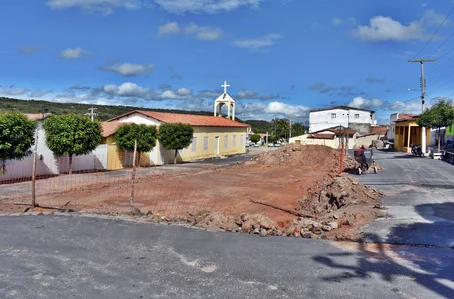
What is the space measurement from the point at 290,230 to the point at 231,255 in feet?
7.94

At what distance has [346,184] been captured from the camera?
14617mm

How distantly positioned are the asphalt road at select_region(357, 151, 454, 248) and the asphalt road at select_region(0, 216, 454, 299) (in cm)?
84

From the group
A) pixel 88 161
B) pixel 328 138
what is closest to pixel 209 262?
pixel 88 161

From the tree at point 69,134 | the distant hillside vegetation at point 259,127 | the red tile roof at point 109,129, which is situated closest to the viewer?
the tree at point 69,134

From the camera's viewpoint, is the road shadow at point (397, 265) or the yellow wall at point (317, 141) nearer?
the road shadow at point (397, 265)

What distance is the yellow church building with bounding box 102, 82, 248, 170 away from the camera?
94.4ft

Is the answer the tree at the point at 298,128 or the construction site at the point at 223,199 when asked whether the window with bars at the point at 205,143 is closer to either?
the construction site at the point at 223,199

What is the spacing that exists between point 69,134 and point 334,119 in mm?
58713

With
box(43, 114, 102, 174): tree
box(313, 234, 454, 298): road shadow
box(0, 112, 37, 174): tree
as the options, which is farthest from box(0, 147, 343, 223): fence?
box(313, 234, 454, 298): road shadow

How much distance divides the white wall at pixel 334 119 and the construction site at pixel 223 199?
47.4 meters

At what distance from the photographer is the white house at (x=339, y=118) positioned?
71.9 metres

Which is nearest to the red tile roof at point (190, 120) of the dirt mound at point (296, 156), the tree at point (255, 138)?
the dirt mound at point (296, 156)

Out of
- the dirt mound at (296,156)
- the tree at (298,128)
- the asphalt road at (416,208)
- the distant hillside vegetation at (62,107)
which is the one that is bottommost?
the asphalt road at (416,208)

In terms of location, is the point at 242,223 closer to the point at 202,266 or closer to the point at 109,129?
the point at 202,266
